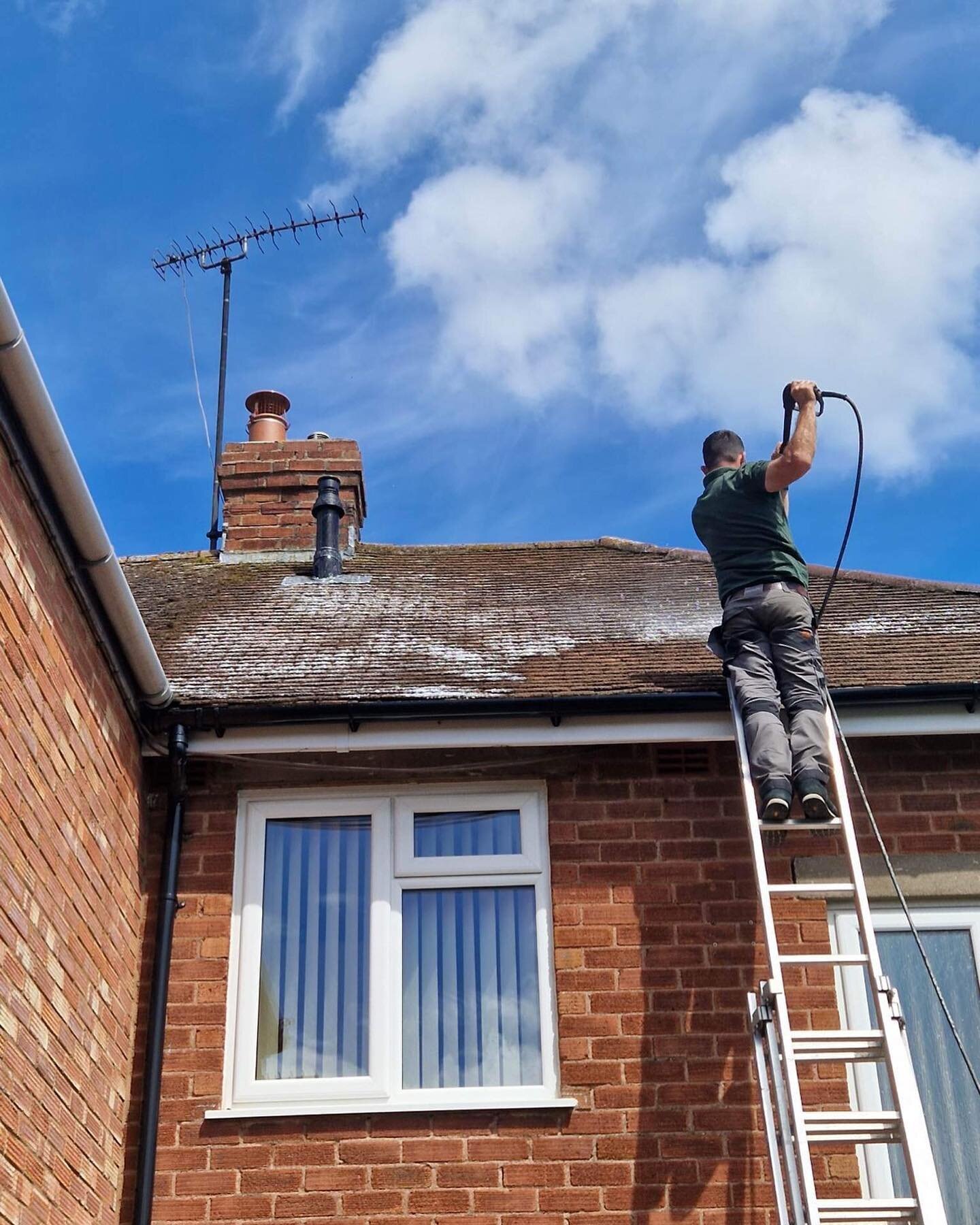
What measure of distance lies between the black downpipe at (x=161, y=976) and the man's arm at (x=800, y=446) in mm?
2986

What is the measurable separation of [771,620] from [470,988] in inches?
84.4

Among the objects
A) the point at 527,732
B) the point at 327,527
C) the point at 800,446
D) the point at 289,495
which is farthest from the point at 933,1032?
the point at 289,495

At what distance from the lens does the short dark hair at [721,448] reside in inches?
304

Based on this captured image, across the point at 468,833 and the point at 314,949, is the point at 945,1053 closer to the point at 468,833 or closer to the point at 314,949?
the point at 468,833

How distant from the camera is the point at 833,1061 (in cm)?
568

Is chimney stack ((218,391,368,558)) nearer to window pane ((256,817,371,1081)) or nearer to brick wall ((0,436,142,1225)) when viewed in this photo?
window pane ((256,817,371,1081))

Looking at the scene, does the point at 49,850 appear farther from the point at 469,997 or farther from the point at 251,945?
the point at 469,997

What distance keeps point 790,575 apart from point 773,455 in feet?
1.98

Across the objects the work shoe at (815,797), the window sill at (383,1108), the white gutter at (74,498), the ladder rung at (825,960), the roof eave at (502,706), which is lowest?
the window sill at (383,1108)

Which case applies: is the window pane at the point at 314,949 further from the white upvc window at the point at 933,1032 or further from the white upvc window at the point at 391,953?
the white upvc window at the point at 933,1032

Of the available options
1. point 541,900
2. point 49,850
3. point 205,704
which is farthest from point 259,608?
point 49,850

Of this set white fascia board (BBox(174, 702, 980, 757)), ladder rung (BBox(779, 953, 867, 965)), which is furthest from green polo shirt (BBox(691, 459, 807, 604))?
ladder rung (BBox(779, 953, 867, 965))

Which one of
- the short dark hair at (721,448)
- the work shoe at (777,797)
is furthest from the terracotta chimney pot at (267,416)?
the work shoe at (777,797)

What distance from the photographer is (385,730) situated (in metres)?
6.89
